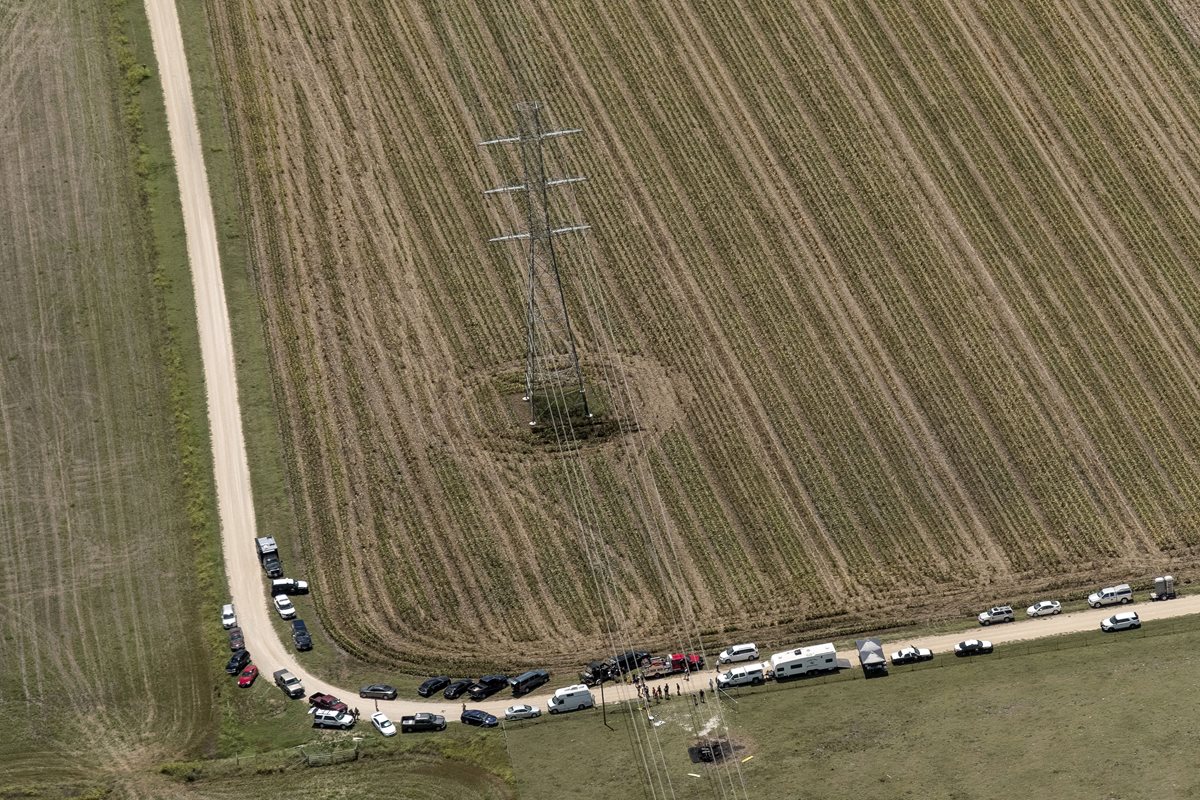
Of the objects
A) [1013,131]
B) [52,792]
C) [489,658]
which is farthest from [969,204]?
[52,792]

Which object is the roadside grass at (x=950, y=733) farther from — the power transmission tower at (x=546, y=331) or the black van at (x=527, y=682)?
the power transmission tower at (x=546, y=331)

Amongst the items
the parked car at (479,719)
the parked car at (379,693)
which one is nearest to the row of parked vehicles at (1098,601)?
the parked car at (479,719)

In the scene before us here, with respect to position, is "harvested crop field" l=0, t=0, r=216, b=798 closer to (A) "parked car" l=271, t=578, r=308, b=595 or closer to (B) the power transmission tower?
(A) "parked car" l=271, t=578, r=308, b=595

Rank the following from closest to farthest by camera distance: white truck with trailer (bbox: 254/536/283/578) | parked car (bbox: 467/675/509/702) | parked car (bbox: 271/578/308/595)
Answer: parked car (bbox: 467/675/509/702) → parked car (bbox: 271/578/308/595) → white truck with trailer (bbox: 254/536/283/578)

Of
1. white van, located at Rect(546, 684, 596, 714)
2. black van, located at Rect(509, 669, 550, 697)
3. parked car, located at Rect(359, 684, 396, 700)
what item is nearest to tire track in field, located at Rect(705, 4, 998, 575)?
white van, located at Rect(546, 684, 596, 714)

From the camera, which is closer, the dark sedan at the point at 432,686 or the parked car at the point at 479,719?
the parked car at the point at 479,719

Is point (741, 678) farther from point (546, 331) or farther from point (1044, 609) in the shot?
point (546, 331)
